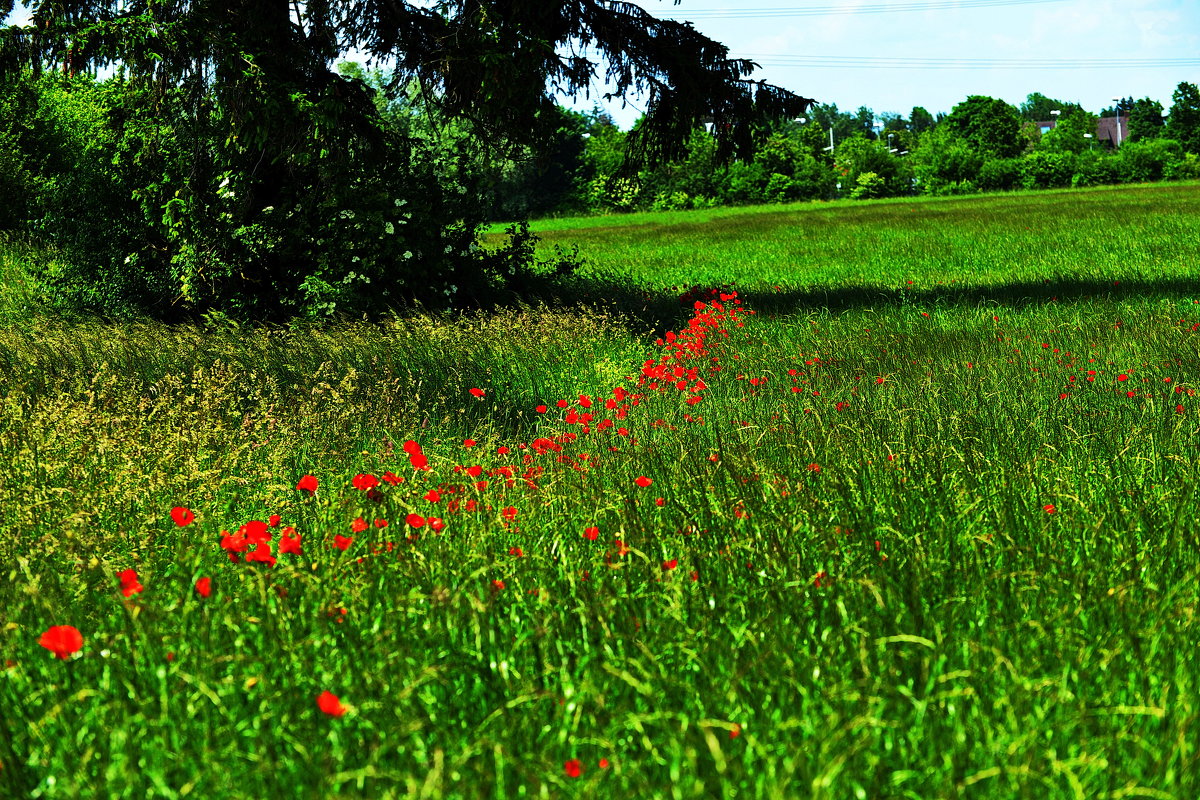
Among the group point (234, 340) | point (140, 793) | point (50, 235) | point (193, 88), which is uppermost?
point (193, 88)

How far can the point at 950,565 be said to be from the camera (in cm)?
280

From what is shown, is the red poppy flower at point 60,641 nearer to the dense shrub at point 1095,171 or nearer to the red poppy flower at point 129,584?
the red poppy flower at point 129,584

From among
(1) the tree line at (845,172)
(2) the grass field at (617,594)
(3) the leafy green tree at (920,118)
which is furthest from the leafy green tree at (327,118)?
(3) the leafy green tree at (920,118)

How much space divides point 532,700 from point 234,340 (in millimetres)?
6993

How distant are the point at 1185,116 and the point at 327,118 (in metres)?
77.6

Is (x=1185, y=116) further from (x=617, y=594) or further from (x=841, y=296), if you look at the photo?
(x=617, y=594)

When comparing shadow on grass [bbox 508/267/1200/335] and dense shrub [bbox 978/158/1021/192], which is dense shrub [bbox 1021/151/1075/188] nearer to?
dense shrub [bbox 978/158/1021/192]

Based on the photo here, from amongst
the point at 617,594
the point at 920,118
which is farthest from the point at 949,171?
the point at 920,118

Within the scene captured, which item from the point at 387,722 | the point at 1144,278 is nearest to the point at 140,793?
the point at 387,722

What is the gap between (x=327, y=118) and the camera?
338 inches

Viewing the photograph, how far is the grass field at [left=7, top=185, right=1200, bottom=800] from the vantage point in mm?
1990

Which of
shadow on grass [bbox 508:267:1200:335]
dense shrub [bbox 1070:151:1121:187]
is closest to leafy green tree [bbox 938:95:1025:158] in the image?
Answer: dense shrub [bbox 1070:151:1121:187]

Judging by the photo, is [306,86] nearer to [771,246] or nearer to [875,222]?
[771,246]

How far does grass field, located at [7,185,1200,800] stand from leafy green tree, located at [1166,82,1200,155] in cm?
7488
